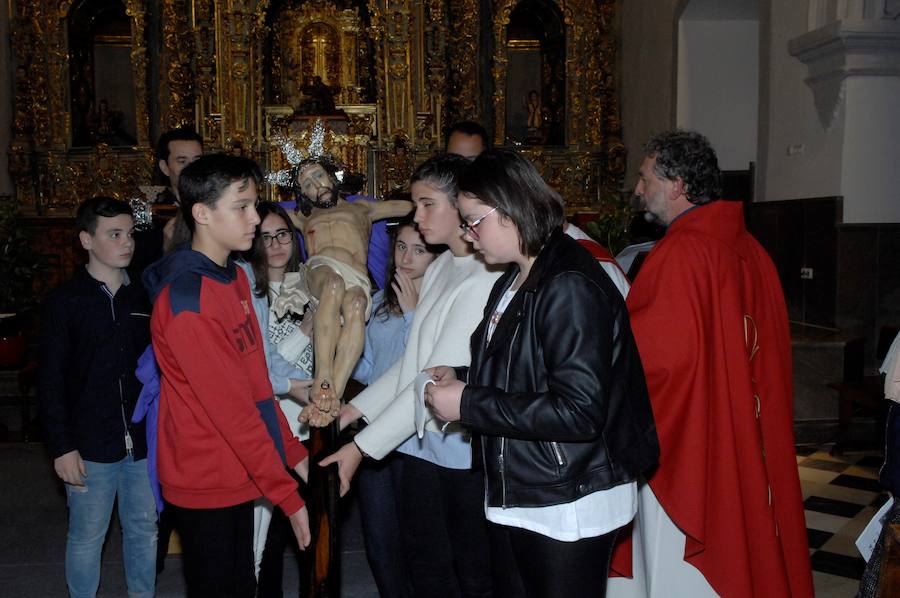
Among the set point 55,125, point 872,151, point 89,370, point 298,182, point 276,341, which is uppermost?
point 55,125

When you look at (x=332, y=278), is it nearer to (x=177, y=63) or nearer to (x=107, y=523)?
(x=107, y=523)

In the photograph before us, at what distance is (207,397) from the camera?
7.79 ft

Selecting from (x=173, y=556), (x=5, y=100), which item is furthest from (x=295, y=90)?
(x=173, y=556)

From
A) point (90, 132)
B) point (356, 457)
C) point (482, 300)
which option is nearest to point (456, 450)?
point (356, 457)

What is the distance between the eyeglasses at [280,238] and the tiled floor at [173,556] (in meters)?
1.63

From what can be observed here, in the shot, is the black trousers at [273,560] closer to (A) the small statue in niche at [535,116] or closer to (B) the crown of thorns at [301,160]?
(B) the crown of thorns at [301,160]

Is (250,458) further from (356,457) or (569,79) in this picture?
(569,79)

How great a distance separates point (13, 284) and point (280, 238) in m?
5.77

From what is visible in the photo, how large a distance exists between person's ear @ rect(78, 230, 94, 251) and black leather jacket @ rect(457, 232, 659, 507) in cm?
194

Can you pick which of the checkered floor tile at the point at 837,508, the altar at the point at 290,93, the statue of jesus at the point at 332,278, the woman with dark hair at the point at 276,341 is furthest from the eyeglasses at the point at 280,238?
the altar at the point at 290,93

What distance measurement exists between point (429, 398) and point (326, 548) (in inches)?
28.0

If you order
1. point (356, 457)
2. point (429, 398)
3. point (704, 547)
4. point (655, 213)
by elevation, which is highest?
point (655, 213)

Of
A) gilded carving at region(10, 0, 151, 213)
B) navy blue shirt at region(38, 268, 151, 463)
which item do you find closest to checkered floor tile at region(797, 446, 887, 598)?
navy blue shirt at region(38, 268, 151, 463)

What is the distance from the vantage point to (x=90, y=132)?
11336 millimetres
